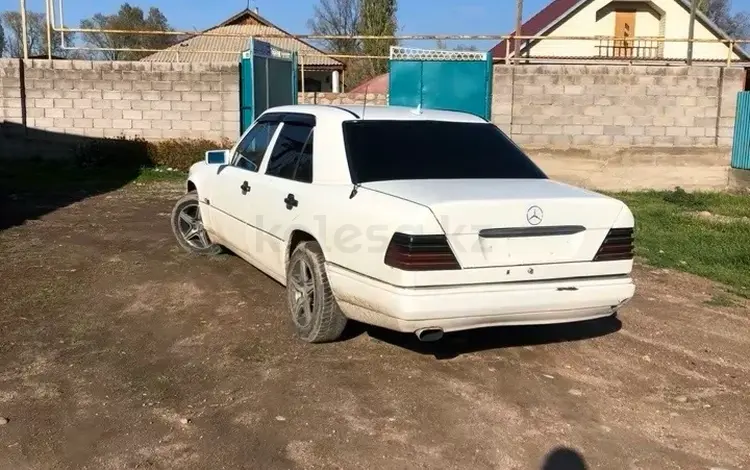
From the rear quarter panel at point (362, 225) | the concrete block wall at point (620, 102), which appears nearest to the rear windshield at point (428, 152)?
the rear quarter panel at point (362, 225)

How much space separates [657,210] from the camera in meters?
11.9

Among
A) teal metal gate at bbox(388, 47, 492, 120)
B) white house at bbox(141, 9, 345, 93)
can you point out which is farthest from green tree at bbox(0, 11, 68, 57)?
teal metal gate at bbox(388, 47, 492, 120)

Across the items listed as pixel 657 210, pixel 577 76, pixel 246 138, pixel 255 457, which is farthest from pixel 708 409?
pixel 577 76

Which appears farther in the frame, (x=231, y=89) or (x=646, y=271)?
(x=231, y=89)

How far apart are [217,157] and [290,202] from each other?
2.10 meters

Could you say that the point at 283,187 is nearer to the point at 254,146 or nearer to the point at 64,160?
the point at 254,146

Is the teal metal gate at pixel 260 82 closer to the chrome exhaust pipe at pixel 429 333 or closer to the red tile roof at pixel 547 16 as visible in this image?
the chrome exhaust pipe at pixel 429 333

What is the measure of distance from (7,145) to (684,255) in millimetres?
13382

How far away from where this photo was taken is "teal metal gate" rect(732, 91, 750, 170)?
1484 centimetres

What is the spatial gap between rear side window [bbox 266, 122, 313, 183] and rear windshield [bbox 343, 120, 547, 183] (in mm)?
354

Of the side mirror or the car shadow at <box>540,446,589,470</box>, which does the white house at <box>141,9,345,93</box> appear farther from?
the car shadow at <box>540,446,589,470</box>

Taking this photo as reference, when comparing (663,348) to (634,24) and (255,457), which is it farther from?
(634,24)

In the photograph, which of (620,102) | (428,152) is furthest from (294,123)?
(620,102)

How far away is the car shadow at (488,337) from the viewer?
5180 mm
